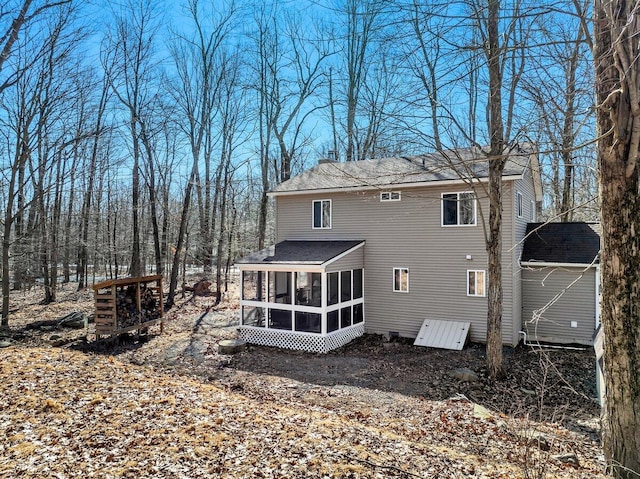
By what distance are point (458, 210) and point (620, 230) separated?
963cm

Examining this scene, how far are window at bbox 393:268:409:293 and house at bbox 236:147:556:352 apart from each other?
3cm

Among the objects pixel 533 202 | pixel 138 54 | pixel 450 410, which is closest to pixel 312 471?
pixel 450 410

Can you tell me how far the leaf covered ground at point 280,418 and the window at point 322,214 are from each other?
17.2 feet

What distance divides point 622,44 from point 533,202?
13889 millimetres

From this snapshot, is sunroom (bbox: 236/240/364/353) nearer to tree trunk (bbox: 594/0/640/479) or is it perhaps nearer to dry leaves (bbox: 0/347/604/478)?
dry leaves (bbox: 0/347/604/478)

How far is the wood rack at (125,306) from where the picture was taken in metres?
11.5

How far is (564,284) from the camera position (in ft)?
41.3

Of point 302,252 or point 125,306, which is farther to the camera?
point 302,252

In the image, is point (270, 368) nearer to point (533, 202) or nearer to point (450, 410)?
point (450, 410)

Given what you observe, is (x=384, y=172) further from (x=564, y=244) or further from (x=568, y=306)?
(x=568, y=306)

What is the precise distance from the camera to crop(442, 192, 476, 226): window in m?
12.5

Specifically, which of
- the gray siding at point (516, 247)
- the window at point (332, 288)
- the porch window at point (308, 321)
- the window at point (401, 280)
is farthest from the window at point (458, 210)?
the porch window at point (308, 321)

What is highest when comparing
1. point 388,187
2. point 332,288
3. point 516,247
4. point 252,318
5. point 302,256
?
point 388,187

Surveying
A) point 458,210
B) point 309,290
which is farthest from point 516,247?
point 309,290
